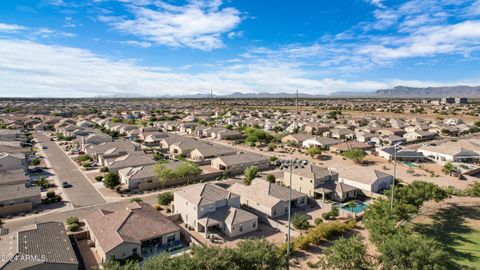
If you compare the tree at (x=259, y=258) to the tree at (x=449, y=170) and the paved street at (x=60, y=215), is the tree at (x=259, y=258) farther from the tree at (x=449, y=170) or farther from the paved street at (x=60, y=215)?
the tree at (x=449, y=170)

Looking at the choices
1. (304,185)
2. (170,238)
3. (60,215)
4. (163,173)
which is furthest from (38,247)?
(304,185)

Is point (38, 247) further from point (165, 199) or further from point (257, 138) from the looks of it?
point (257, 138)

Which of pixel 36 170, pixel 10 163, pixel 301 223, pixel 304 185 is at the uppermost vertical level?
pixel 10 163

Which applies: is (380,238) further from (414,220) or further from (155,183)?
(155,183)

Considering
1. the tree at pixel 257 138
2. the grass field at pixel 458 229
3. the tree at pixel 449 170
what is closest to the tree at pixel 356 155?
the tree at pixel 449 170

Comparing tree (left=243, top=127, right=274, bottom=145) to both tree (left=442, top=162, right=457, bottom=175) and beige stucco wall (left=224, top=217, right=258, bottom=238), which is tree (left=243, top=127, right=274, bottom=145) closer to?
tree (left=442, top=162, right=457, bottom=175)

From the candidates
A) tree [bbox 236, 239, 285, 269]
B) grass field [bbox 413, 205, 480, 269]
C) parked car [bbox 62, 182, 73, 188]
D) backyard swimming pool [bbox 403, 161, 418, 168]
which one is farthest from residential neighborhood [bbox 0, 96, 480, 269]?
tree [bbox 236, 239, 285, 269]

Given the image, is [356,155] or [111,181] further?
[356,155]
